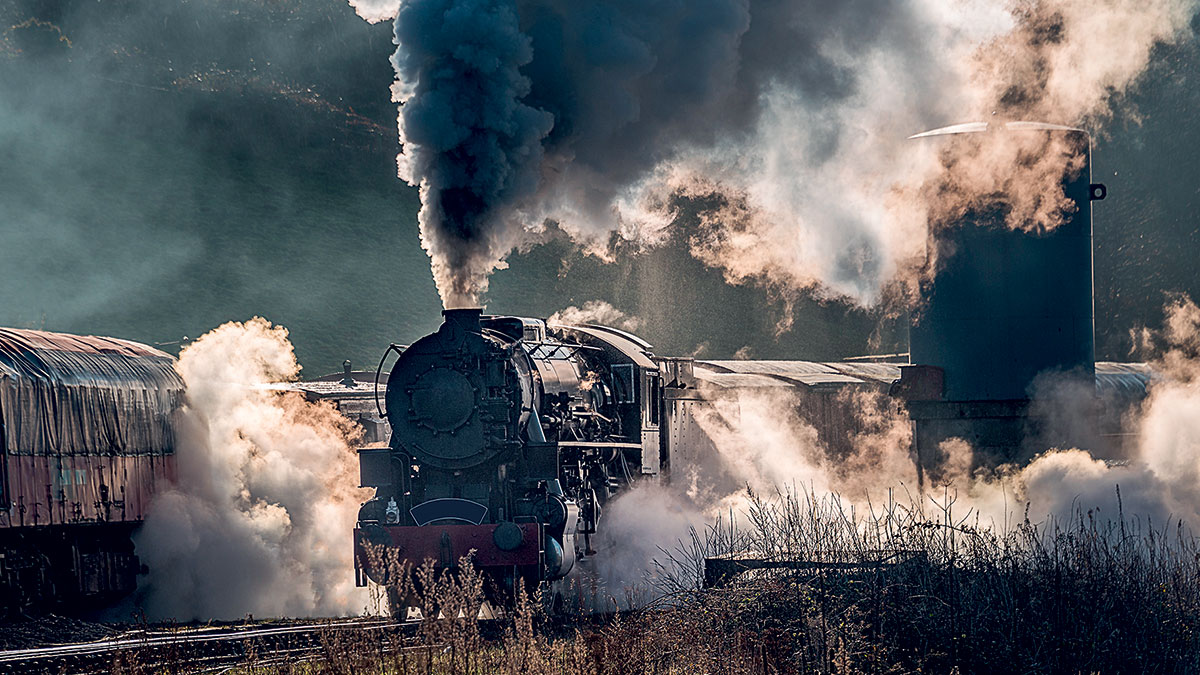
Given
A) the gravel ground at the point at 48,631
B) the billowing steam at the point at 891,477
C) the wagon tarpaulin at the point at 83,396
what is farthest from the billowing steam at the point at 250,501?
the billowing steam at the point at 891,477

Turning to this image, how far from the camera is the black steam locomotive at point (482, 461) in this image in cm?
1461

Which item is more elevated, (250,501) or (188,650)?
(250,501)

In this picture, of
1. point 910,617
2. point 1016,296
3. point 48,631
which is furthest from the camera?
point 1016,296

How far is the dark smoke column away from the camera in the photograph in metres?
17.0

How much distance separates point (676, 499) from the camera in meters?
19.1

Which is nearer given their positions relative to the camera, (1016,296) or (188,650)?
(188,650)

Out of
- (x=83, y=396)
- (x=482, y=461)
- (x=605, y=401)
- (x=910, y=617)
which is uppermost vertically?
(x=83, y=396)

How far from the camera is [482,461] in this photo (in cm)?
1518

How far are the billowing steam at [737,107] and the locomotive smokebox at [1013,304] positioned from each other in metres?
0.15

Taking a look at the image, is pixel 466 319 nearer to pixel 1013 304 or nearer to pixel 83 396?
pixel 83 396

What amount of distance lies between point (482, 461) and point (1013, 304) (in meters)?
8.21

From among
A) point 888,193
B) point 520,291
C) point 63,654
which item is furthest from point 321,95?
point 63,654

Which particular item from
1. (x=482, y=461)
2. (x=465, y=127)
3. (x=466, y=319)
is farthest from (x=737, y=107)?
(x=482, y=461)

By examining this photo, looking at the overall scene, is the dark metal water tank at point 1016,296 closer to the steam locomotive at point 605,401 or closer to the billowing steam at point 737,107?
the steam locomotive at point 605,401
